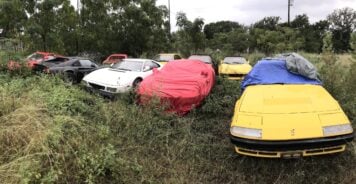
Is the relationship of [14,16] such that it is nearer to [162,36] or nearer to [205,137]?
[162,36]

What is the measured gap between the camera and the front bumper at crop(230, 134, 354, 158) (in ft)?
18.2

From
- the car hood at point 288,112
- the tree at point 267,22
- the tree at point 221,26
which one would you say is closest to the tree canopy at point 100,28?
the car hood at point 288,112

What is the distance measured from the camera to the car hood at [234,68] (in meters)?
16.4

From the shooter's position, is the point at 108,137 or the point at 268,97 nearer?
the point at 108,137

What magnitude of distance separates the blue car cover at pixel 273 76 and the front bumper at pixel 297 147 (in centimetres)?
201

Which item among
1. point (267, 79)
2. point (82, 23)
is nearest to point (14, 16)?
point (82, 23)

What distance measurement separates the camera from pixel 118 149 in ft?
19.7

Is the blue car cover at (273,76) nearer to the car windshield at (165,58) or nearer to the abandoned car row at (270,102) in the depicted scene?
the abandoned car row at (270,102)

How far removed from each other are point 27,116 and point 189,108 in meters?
3.92

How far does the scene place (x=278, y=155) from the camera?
5.62 m

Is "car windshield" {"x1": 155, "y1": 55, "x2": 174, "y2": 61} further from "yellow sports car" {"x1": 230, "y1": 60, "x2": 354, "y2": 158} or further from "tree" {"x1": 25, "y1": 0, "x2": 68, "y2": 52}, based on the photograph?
"yellow sports car" {"x1": 230, "y1": 60, "x2": 354, "y2": 158}

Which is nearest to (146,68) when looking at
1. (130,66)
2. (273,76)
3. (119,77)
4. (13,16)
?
(130,66)

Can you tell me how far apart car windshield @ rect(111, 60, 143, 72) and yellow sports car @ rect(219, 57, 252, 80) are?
4.23m

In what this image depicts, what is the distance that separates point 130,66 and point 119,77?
1401 millimetres
